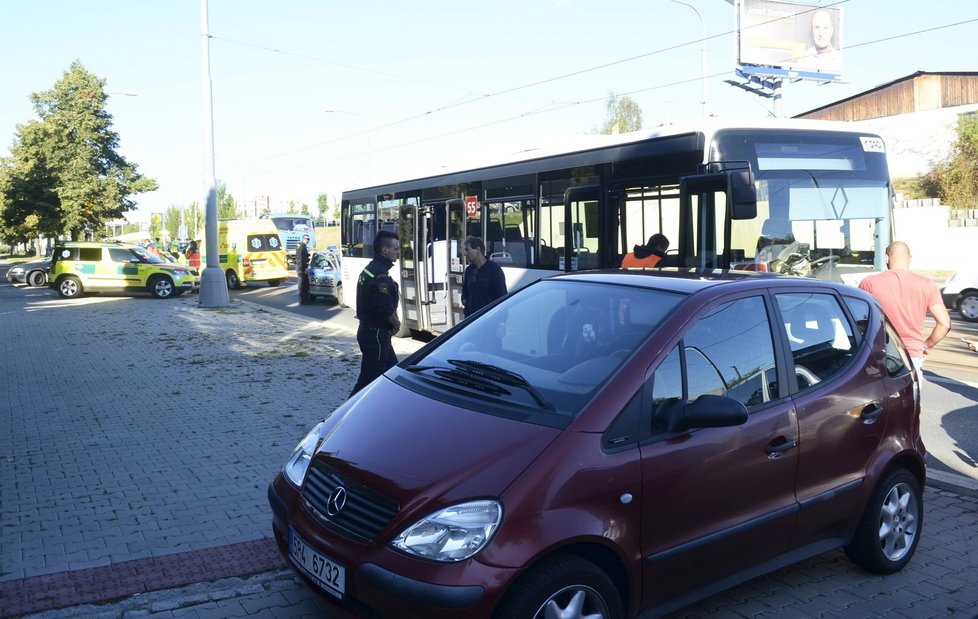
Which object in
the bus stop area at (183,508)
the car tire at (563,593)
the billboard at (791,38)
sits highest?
the billboard at (791,38)

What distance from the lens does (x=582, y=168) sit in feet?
36.9

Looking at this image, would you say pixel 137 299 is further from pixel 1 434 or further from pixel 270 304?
pixel 1 434

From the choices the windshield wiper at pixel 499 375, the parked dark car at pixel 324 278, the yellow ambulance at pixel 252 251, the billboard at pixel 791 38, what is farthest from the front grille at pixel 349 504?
the billboard at pixel 791 38

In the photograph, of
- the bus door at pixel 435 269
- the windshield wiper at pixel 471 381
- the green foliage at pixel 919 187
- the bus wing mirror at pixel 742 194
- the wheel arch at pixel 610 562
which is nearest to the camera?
the wheel arch at pixel 610 562

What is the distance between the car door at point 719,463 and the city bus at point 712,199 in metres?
5.06

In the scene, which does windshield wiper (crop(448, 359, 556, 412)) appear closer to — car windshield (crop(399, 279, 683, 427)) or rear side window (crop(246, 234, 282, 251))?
car windshield (crop(399, 279, 683, 427))

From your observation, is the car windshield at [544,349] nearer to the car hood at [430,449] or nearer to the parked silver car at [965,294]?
the car hood at [430,449]

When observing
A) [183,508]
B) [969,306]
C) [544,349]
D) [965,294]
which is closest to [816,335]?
[544,349]

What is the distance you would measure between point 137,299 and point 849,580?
25.2m

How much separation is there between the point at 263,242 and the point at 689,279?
27.9 meters

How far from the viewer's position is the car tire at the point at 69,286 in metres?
27.1

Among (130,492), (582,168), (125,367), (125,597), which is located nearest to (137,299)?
(125,367)

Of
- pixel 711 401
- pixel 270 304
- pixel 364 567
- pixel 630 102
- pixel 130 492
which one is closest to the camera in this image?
pixel 364 567

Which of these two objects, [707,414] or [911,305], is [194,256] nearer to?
[911,305]
